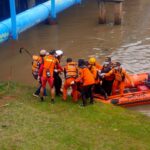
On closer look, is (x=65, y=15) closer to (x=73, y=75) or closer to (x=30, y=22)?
(x=30, y=22)

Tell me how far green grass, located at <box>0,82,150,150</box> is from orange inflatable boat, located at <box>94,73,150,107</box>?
2.89ft

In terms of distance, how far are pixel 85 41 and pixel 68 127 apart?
34.3ft

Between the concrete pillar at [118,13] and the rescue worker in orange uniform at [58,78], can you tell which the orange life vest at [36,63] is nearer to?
the rescue worker in orange uniform at [58,78]

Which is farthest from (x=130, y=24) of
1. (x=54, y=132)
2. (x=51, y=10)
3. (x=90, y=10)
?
(x=54, y=132)

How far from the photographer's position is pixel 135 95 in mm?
13719

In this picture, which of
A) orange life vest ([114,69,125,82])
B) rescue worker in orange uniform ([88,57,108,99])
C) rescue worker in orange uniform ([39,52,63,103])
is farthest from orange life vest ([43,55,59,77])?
orange life vest ([114,69,125,82])

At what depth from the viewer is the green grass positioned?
1012cm

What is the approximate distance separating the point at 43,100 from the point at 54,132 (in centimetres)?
234

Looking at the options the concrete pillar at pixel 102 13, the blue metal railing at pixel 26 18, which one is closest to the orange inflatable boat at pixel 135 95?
the blue metal railing at pixel 26 18

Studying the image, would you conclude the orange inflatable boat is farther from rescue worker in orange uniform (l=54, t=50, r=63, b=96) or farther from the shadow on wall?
the shadow on wall

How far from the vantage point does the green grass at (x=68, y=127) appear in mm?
10117

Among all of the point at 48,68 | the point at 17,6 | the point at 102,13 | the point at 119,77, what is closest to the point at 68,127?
the point at 48,68

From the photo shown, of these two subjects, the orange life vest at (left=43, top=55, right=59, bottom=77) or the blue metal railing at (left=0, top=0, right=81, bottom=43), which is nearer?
the orange life vest at (left=43, top=55, right=59, bottom=77)

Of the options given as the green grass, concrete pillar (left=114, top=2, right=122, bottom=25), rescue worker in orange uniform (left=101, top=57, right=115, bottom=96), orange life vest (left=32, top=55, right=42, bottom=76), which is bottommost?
the green grass
